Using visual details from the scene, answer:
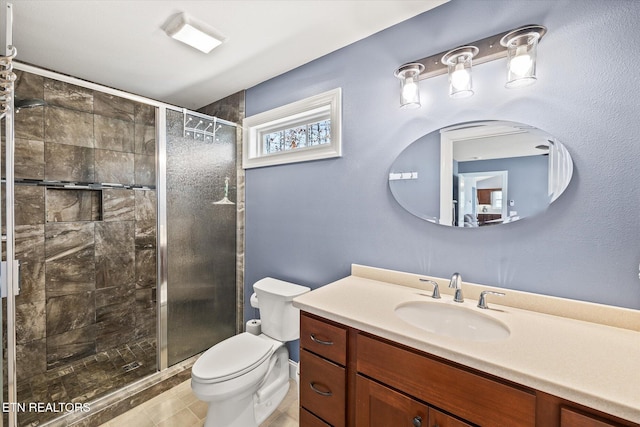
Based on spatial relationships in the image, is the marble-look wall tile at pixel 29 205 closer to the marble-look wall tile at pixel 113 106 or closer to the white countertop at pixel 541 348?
the marble-look wall tile at pixel 113 106

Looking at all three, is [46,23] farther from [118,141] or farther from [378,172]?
[378,172]

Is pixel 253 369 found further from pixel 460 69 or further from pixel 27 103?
pixel 27 103

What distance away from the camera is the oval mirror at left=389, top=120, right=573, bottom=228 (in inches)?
46.4

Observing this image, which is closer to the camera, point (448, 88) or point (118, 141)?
point (448, 88)

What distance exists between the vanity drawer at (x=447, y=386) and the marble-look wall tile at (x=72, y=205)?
257 centimetres

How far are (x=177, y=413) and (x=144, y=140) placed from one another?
234 centimetres

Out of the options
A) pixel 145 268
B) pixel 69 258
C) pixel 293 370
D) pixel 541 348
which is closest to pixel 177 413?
pixel 293 370

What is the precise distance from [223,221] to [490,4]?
2.24 m

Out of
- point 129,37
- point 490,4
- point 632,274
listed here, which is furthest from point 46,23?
point 632,274

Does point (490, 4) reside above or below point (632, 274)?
above

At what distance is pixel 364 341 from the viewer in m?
Result: 1.08

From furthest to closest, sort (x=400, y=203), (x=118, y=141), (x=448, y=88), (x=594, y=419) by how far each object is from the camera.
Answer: (x=118, y=141) → (x=400, y=203) → (x=448, y=88) → (x=594, y=419)

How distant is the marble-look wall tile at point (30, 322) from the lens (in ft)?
6.53

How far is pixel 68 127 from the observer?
221 centimetres
